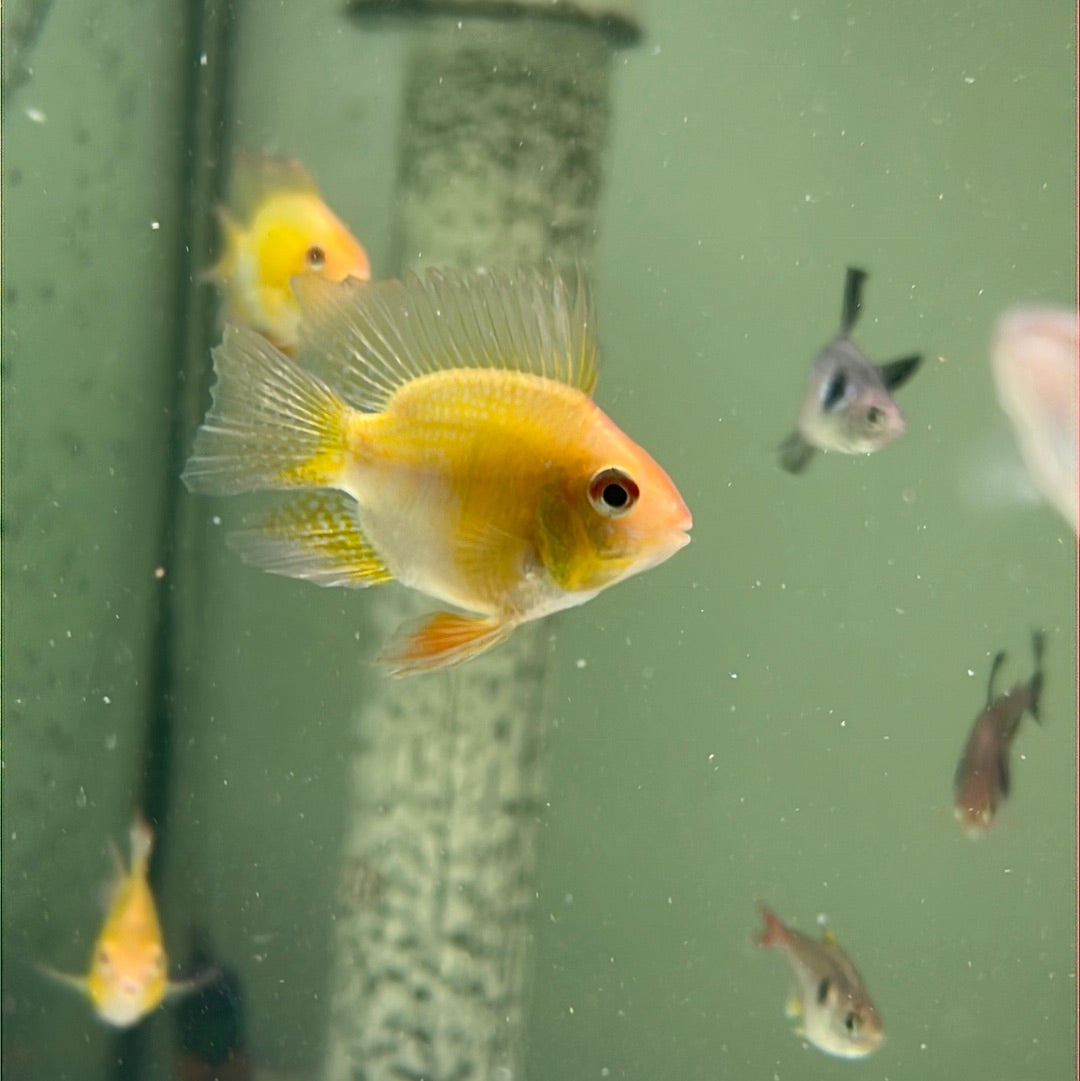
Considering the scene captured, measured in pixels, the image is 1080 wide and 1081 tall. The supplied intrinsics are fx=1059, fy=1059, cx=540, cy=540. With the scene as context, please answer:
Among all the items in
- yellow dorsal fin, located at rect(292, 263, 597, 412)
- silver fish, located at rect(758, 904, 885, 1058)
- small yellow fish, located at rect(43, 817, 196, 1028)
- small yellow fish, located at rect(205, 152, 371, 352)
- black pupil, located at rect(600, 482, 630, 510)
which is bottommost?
small yellow fish, located at rect(43, 817, 196, 1028)

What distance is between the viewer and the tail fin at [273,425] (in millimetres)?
1045

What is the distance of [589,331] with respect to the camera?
0.97 meters

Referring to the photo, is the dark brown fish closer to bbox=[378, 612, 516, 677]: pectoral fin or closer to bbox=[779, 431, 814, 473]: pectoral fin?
bbox=[779, 431, 814, 473]: pectoral fin

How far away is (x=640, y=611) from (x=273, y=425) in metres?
1.81

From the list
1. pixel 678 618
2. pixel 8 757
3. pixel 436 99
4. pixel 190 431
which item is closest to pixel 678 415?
pixel 678 618

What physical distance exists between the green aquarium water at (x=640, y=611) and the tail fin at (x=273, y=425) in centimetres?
128

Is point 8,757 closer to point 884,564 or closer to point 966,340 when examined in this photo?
point 884,564

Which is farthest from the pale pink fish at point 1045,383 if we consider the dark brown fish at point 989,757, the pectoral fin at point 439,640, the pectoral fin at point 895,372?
the pectoral fin at point 439,640

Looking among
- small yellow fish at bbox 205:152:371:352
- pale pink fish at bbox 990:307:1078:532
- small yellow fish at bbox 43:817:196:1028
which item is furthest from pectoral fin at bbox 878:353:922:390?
small yellow fish at bbox 43:817:196:1028

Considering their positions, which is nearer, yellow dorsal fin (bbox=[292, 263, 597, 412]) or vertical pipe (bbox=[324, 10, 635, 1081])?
yellow dorsal fin (bbox=[292, 263, 597, 412])

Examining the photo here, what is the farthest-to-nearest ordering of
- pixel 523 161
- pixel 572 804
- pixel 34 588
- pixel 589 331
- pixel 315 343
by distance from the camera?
pixel 572 804 < pixel 34 588 < pixel 523 161 < pixel 315 343 < pixel 589 331

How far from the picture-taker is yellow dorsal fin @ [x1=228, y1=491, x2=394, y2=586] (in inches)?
41.6

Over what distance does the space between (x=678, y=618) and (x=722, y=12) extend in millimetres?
1572

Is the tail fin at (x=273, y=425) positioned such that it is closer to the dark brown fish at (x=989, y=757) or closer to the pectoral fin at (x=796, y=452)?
the pectoral fin at (x=796, y=452)
